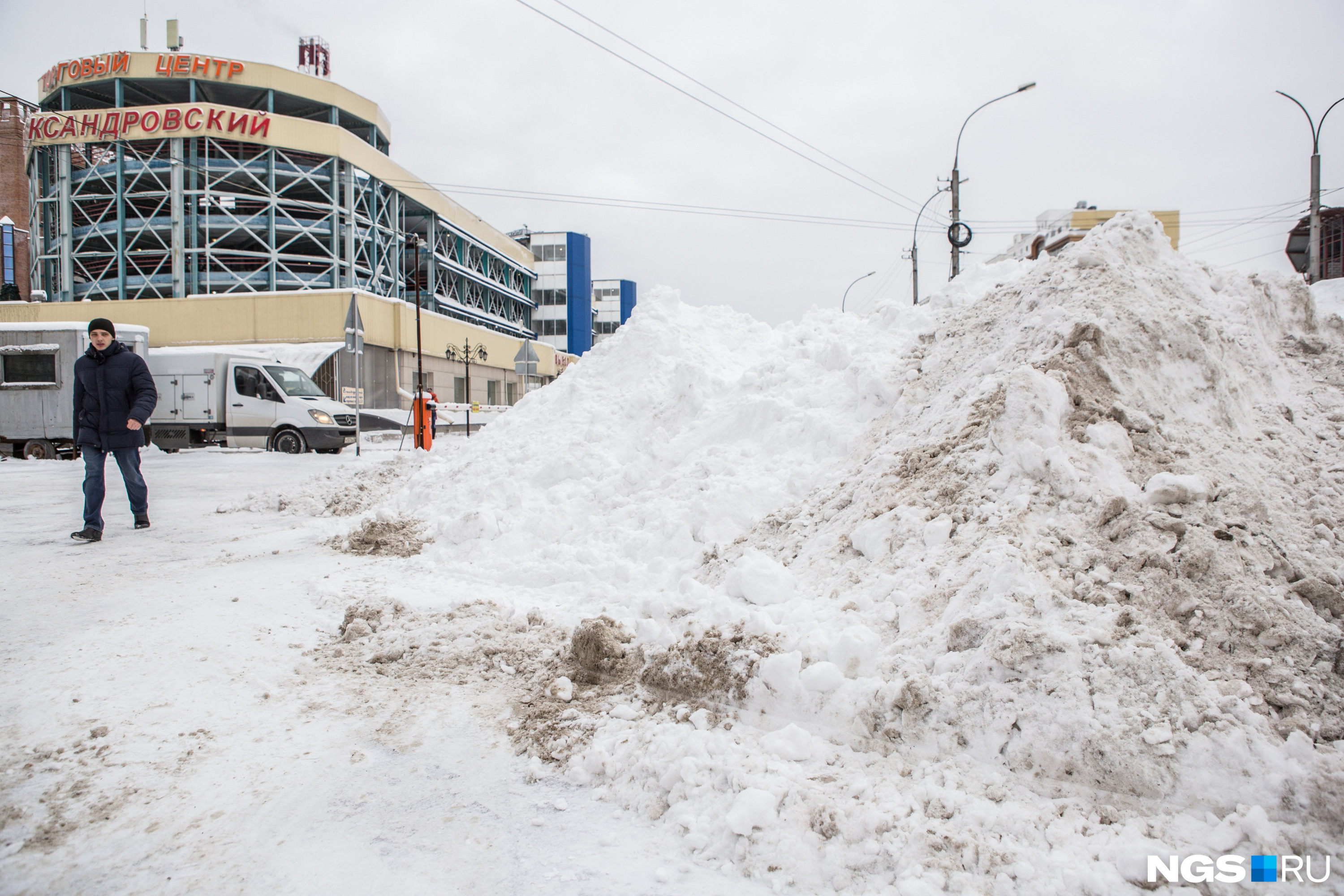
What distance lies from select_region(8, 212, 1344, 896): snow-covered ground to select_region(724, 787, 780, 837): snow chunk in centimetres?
1

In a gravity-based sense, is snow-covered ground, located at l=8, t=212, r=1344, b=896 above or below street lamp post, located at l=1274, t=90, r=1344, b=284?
below

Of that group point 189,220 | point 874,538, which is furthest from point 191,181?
point 874,538

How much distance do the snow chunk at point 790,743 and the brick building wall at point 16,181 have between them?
54.8 metres

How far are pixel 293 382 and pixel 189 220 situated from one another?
26495 mm

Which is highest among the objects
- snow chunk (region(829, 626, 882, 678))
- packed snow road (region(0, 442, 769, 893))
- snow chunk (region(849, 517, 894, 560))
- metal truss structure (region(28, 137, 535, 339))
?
metal truss structure (region(28, 137, 535, 339))

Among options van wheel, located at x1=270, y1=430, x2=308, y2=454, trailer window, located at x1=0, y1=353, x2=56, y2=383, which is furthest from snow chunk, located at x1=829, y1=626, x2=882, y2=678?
trailer window, located at x1=0, y1=353, x2=56, y2=383

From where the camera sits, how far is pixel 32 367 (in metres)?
15.0

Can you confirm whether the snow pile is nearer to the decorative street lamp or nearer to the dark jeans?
the dark jeans

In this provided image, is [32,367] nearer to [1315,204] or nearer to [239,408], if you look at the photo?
[239,408]

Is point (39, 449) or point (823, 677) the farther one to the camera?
point (39, 449)

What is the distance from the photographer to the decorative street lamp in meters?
36.4

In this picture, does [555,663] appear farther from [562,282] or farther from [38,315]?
[562,282]

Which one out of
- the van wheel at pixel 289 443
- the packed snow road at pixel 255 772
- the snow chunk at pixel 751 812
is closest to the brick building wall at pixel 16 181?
the van wheel at pixel 289 443

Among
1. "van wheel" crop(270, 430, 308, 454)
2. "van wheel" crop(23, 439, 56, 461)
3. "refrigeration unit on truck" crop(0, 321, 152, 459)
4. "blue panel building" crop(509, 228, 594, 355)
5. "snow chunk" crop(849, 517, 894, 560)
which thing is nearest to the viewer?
"snow chunk" crop(849, 517, 894, 560)
